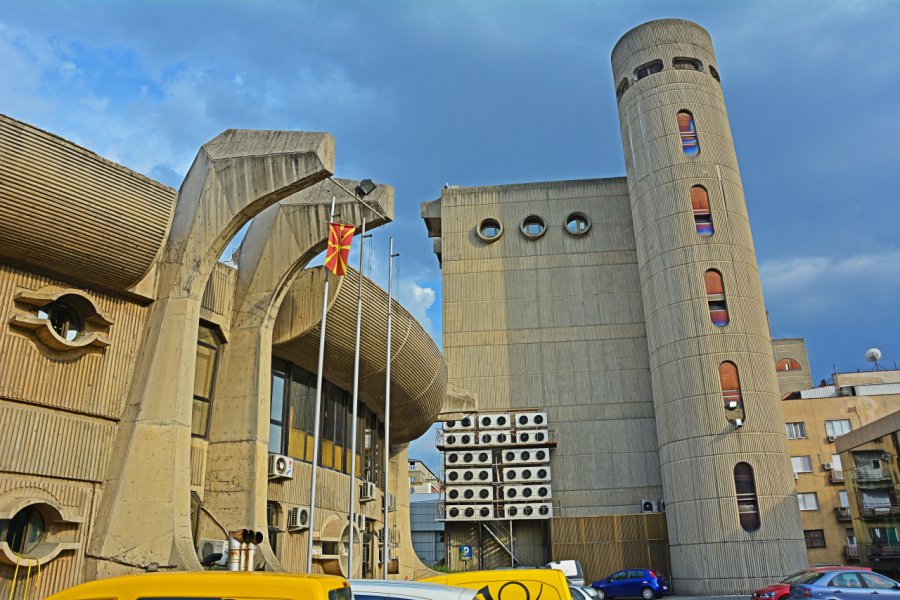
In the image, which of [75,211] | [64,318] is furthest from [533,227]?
[75,211]

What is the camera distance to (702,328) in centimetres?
3966

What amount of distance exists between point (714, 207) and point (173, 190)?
108 feet

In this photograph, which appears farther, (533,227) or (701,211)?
(533,227)

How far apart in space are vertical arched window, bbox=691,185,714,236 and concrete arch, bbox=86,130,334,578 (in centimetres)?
2915

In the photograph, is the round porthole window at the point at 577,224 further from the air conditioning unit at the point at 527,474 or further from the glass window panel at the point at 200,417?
the glass window panel at the point at 200,417

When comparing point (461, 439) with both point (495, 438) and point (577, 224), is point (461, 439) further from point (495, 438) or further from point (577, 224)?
point (577, 224)

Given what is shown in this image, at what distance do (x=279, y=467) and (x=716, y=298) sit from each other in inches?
1089

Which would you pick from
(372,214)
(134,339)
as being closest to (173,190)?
(134,339)

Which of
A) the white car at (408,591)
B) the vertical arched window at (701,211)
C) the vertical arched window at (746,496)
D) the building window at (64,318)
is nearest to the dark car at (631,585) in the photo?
the vertical arched window at (746,496)

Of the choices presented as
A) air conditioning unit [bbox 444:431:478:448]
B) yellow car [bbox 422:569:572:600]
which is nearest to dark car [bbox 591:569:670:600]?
air conditioning unit [bbox 444:431:478:448]

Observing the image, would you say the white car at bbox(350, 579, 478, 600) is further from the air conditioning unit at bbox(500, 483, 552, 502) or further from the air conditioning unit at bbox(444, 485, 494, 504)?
the air conditioning unit at bbox(444, 485, 494, 504)

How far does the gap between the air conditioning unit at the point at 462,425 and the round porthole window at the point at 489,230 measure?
12537 mm

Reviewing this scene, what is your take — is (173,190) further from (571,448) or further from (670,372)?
(571,448)

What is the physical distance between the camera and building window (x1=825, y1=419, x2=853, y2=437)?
51375mm
